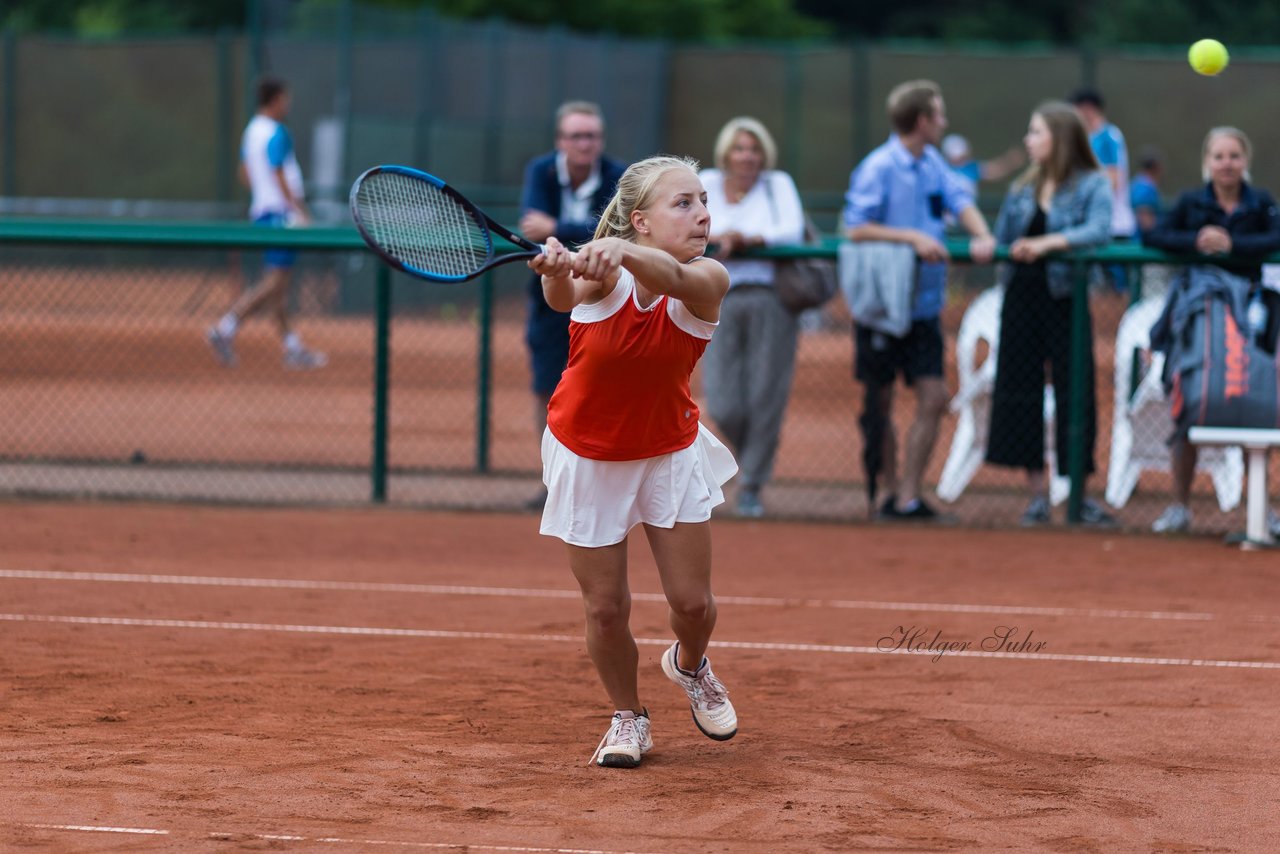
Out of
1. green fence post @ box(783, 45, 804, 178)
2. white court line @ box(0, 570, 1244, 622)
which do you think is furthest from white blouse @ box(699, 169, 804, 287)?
green fence post @ box(783, 45, 804, 178)

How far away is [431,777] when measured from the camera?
4.75 metres

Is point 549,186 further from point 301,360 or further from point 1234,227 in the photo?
point 301,360

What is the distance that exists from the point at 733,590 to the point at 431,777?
306cm

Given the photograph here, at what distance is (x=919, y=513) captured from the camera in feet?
30.7

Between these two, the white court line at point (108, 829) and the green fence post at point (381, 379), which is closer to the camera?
the white court line at point (108, 829)

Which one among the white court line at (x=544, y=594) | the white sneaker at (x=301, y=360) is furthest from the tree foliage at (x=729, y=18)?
the white court line at (x=544, y=594)

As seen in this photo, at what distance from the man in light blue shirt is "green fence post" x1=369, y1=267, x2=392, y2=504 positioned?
97.6 inches

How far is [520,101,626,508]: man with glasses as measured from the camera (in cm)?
893

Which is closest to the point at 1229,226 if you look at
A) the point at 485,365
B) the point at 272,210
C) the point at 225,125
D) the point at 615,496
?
the point at 485,365

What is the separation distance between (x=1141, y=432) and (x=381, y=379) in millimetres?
4068

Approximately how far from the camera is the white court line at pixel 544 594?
7195mm

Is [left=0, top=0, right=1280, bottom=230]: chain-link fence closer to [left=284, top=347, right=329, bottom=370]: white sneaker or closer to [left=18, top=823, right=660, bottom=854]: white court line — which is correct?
[left=284, top=347, right=329, bottom=370]: white sneaker

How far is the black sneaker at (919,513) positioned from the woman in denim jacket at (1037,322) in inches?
17.7

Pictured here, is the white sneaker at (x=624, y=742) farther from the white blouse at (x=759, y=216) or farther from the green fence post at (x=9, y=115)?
the green fence post at (x=9, y=115)
